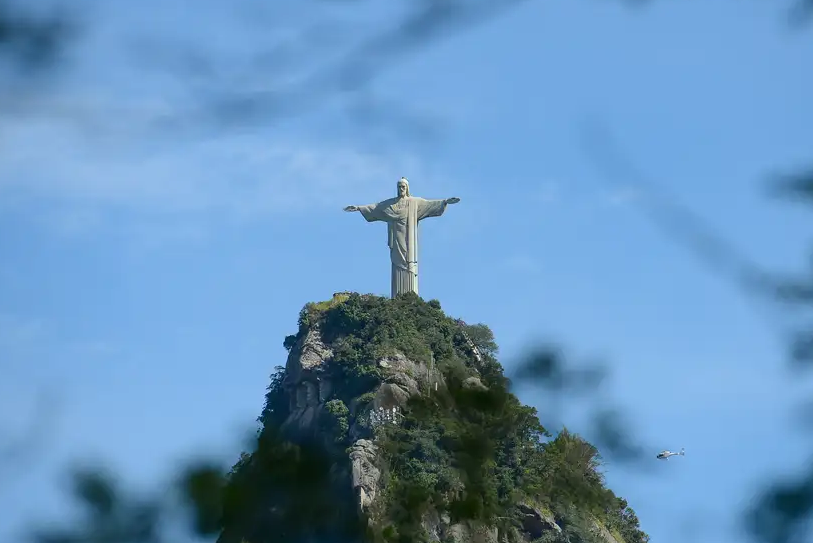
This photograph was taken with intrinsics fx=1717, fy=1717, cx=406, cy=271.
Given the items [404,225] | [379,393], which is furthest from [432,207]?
[379,393]

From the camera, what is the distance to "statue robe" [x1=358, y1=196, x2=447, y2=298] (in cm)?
3616

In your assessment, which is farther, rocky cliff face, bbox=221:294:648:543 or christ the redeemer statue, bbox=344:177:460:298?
christ the redeemer statue, bbox=344:177:460:298

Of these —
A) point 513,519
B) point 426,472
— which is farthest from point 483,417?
point 513,519

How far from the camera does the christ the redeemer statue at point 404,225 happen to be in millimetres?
36156

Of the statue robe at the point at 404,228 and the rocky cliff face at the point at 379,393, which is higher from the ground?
the statue robe at the point at 404,228

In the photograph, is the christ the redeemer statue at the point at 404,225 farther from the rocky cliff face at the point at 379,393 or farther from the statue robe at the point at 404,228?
the rocky cliff face at the point at 379,393

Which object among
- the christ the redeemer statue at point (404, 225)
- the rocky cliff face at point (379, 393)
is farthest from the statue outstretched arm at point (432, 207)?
the rocky cliff face at point (379, 393)

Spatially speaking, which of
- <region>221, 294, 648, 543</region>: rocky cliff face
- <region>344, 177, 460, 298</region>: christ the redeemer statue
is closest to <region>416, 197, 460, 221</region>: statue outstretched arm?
<region>344, 177, 460, 298</region>: christ the redeemer statue

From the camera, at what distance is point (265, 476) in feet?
32.0

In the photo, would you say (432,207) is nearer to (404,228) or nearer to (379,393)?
(404,228)

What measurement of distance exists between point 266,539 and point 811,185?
20.5 feet

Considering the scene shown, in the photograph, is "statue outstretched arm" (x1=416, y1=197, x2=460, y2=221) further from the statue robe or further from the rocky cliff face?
the rocky cliff face

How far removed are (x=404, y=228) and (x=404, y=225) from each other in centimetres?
9

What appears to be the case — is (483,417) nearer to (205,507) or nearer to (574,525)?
(205,507)
